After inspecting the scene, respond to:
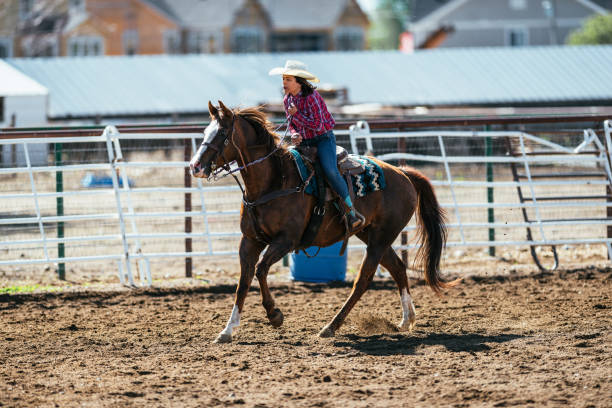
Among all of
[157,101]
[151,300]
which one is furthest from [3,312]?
[157,101]

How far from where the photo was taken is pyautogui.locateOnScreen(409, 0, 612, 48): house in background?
177 feet

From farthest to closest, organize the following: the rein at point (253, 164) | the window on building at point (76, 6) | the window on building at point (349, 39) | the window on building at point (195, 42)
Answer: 1. the window on building at point (349, 39)
2. the window on building at point (76, 6)
3. the window on building at point (195, 42)
4. the rein at point (253, 164)

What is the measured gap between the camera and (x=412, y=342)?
6.78 metres

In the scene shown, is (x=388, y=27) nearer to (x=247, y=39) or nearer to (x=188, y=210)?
(x=247, y=39)

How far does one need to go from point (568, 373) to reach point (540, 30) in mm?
53145

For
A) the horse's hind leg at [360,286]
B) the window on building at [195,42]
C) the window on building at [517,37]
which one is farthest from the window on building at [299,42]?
the horse's hind leg at [360,286]

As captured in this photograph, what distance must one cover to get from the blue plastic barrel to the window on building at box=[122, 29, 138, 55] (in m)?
44.4

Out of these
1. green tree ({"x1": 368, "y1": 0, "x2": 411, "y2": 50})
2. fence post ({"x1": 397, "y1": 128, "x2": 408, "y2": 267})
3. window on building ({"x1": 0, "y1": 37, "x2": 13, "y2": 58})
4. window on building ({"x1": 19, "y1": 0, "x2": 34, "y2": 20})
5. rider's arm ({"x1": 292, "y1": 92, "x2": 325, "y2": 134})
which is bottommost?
fence post ({"x1": 397, "y1": 128, "x2": 408, "y2": 267})

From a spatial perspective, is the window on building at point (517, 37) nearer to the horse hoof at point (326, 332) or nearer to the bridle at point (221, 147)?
the horse hoof at point (326, 332)

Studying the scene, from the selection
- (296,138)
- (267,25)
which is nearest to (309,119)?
(296,138)

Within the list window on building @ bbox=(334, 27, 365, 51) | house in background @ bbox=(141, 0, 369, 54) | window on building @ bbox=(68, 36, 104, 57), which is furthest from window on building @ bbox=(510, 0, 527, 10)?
window on building @ bbox=(68, 36, 104, 57)

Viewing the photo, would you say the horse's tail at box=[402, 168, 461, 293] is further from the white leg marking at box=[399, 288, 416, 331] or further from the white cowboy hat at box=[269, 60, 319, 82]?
the white cowboy hat at box=[269, 60, 319, 82]

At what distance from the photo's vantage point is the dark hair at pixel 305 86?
6887 mm

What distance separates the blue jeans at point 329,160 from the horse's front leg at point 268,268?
0.69 meters
